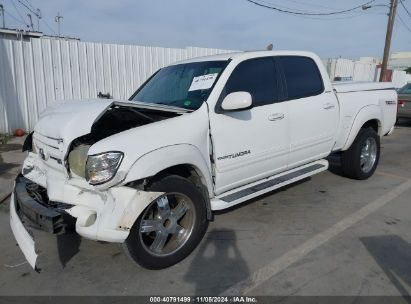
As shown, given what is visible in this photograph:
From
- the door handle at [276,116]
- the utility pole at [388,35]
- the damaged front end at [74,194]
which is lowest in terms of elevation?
the damaged front end at [74,194]

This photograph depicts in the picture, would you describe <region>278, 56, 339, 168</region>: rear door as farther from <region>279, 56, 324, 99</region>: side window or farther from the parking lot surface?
the parking lot surface

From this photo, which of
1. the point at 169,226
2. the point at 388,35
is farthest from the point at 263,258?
the point at 388,35

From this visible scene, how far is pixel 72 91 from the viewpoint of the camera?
34.6 ft

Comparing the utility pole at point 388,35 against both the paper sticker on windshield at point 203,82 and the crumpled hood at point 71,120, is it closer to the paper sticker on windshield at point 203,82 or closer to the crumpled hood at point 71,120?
the paper sticker on windshield at point 203,82

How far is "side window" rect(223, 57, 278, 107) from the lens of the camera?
3949mm

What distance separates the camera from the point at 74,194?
10.3ft

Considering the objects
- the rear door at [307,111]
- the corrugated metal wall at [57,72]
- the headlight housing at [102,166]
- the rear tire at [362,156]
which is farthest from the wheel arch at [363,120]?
the corrugated metal wall at [57,72]

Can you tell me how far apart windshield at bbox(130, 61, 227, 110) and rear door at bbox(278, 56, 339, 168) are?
101 cm

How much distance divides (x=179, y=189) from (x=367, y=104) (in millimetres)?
3687

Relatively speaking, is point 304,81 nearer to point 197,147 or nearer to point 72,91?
point 197,147

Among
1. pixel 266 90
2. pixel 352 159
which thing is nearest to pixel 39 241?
pixel 266 90

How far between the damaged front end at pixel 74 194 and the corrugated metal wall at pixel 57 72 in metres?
6.84

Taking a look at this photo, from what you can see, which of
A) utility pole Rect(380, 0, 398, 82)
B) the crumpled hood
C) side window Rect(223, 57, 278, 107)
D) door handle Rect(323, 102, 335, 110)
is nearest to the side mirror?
side window Rect(223, 57, 278, 107)

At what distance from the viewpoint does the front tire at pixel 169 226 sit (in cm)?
312
